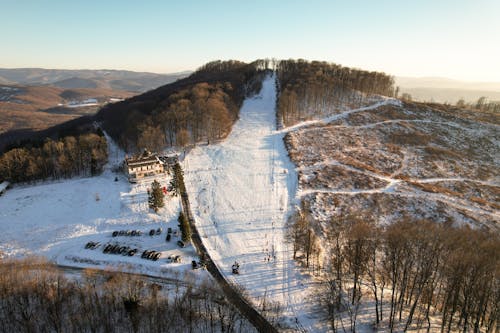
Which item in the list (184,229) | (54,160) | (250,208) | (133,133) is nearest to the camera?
(184,229)

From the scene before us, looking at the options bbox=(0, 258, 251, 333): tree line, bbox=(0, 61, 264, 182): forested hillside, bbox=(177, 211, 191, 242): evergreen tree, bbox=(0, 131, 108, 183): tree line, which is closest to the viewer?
bbox=(0, 258, 251, 333): tree line

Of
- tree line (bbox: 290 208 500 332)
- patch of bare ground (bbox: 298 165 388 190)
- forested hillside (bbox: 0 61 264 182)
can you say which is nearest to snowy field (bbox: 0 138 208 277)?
forested hillside (bbox: 0 61 264 182)

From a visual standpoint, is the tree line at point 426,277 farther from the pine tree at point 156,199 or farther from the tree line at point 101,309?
the pine tree at point 156,199

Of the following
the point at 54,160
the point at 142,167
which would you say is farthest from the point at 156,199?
the point at 54,160

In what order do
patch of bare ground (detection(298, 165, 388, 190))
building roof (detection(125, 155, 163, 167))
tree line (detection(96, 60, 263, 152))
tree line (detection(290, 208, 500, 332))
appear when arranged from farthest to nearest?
tree line (detection(96, 60, 263, 152)) < building roof (detection(125, 155, 163, 167)) < patch of bare ground (detection(298, 165, 388, 190)) < tree line (detection(290, 208, 500, 332))

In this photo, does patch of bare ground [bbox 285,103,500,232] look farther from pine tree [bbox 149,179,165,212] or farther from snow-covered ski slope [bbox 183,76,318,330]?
pine tree [bbox 149,179,165,212]

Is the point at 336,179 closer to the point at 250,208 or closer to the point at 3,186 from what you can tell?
the point at 250,208
